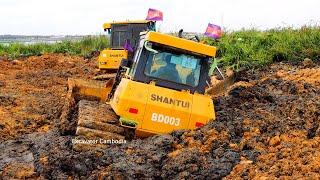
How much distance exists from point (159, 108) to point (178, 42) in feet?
3.34

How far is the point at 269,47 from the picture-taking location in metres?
18.1

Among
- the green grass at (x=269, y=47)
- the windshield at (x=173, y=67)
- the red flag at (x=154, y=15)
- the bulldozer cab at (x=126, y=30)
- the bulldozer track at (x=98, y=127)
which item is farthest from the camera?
the bulldozer cab at (x=126, y=30)

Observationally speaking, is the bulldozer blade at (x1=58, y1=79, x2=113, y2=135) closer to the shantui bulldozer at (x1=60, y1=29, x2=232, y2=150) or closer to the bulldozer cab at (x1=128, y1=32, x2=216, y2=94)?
the shantui bulldozer at (x1=60, y1=29, x2=232, y2=150)

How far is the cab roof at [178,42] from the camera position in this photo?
8680 mm

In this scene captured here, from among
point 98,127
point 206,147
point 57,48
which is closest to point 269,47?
point 98,127

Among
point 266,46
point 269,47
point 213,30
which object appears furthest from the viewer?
point 266,46

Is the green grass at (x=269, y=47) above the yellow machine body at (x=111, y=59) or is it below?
above

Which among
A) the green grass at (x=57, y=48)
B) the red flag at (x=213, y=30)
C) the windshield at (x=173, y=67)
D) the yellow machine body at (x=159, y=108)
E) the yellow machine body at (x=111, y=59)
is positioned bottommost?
the green grass at (x=57, y=48)

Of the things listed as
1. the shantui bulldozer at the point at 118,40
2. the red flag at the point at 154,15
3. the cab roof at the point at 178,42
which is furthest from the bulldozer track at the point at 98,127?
the shantui bulldozer at the point at 118,40

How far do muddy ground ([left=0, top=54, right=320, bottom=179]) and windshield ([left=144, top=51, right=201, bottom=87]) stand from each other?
2.66 feet

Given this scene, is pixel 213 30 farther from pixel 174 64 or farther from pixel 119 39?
pixel 119 39

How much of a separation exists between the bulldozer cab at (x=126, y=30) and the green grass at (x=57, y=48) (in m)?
7.69

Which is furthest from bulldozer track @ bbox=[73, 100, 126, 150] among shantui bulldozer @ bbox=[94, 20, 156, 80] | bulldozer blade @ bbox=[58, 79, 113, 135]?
shantui bulldozer @ bbox=[94, 20, 156, 80]

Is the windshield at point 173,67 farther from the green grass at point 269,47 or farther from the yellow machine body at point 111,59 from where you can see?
the yellow machine body at point 111,59
